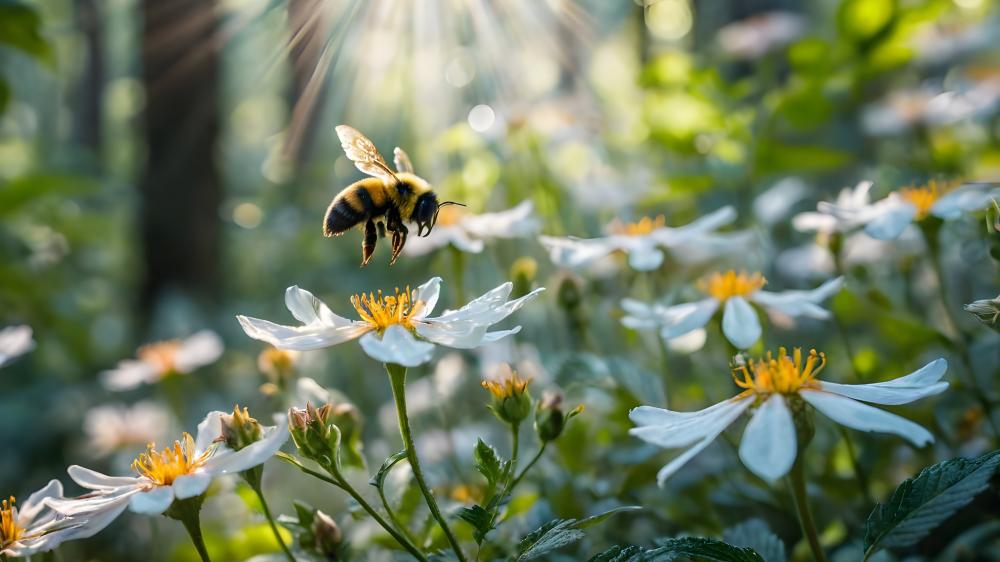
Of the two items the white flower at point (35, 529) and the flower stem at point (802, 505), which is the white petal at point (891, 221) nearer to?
the flower stem at point (802, 505)

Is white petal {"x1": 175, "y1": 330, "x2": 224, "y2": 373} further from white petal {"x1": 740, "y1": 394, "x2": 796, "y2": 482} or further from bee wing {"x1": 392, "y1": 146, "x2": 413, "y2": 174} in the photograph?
white petal {"x1": 740, "y1": 394, "x2": 796, "y2": 482}

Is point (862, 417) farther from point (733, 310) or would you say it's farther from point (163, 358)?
point (163, 358)

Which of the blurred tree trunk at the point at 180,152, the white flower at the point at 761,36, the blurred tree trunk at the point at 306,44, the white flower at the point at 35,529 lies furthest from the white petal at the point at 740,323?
the blurred tree trunk at the point at 180,152

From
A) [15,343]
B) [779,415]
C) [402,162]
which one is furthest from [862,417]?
[15,343]

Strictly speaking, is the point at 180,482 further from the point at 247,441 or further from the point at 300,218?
the point at 300,218

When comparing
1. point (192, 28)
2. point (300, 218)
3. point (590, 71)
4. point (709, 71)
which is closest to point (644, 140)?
point (709, 71)
